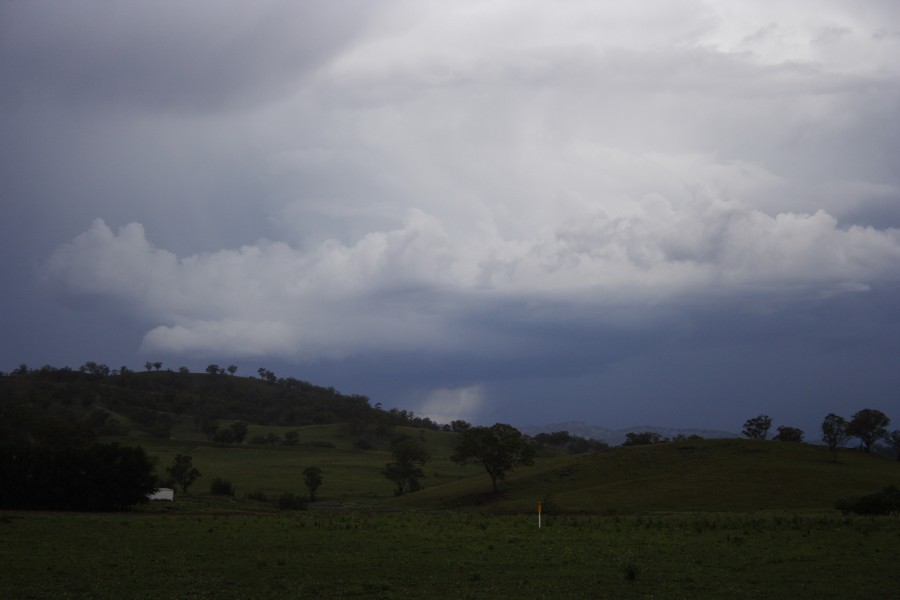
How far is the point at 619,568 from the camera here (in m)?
25.1

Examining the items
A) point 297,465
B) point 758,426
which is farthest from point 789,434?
point 297,465

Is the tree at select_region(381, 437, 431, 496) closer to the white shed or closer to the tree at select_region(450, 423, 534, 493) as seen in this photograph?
the tree at select_region(450, 423, 534, 493)

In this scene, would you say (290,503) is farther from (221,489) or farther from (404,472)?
(404,472)

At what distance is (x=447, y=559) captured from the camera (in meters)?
27.3

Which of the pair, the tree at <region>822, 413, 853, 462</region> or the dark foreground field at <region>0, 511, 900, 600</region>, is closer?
the dark foreground field at <region>0, 511, 900, 600</region>

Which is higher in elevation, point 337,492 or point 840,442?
point 840,442

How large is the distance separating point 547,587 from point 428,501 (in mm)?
62378

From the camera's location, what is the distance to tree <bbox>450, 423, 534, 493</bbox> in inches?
3371

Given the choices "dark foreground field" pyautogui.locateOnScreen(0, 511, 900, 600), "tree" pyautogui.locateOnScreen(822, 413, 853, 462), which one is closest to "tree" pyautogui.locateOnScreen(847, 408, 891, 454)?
"tree" pyautogui.locateOnScreen(822, 413, 853, 462)

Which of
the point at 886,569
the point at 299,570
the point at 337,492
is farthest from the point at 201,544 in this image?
the point at 337,492

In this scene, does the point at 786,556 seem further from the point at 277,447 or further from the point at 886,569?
the point at 277,447

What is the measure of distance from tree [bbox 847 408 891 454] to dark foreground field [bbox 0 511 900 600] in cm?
7384

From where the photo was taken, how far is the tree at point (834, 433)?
315ft

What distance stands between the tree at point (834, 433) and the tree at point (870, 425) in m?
6.20
